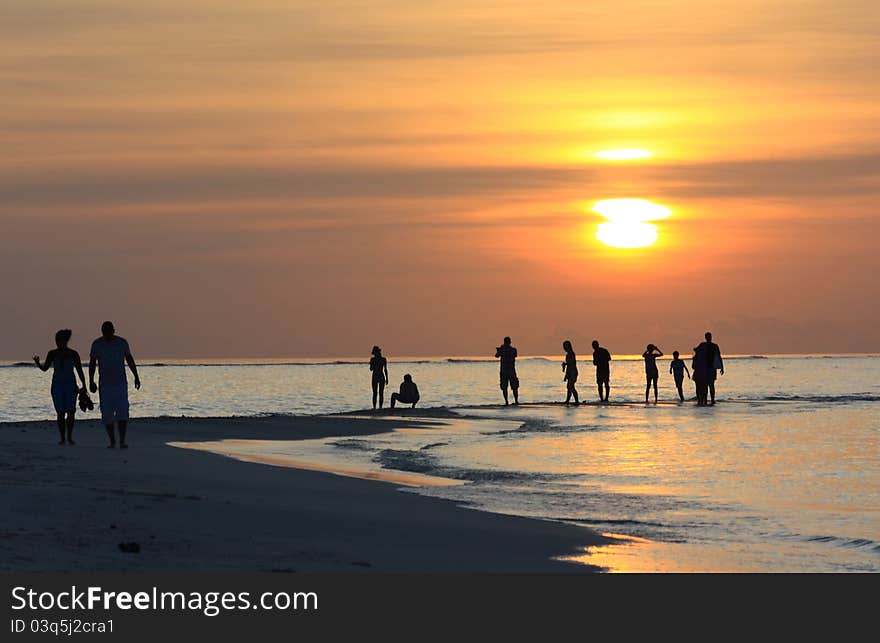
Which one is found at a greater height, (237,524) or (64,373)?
(64,373)

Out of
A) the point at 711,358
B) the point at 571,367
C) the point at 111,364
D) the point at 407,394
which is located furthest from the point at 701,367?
the point at 111,364

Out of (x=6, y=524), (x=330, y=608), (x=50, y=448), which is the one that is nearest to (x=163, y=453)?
(x=50, y=448)

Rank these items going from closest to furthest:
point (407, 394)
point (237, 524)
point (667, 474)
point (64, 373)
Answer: point (237, 524)
point (667, 474)
point (64, 373)
point (407, 394)

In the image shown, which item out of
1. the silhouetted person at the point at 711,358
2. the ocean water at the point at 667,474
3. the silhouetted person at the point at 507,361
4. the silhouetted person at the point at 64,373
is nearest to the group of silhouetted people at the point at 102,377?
the silhouetted person at the point at 64,373

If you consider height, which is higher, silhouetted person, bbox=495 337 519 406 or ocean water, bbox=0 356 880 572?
silhouetted person, bbox=495 337 519 406

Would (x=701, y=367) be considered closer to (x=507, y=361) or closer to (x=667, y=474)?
(x=507, y=361)

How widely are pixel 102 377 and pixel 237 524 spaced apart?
9.29m

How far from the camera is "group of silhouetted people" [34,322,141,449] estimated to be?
2119 centimetres

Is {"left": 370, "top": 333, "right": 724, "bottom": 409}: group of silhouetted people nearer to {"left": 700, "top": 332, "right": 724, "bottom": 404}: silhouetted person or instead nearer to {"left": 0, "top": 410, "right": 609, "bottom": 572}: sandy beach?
{"left": 700, "top": 332, "right": 724, "bottom": 404}: silhouetted person

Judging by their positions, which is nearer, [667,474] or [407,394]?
[667,474]

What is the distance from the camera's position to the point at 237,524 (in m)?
13.0

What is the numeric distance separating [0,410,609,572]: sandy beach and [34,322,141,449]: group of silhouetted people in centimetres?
136

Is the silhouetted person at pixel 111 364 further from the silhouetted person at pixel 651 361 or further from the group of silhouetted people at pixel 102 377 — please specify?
the silhouetted person at pixel 651 361

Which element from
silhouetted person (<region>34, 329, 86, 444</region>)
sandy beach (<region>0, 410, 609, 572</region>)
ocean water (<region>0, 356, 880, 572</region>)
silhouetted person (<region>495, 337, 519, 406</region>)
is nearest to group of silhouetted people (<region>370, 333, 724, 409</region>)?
silhouetted person (<region>495, 337, 519, 406</region>)
